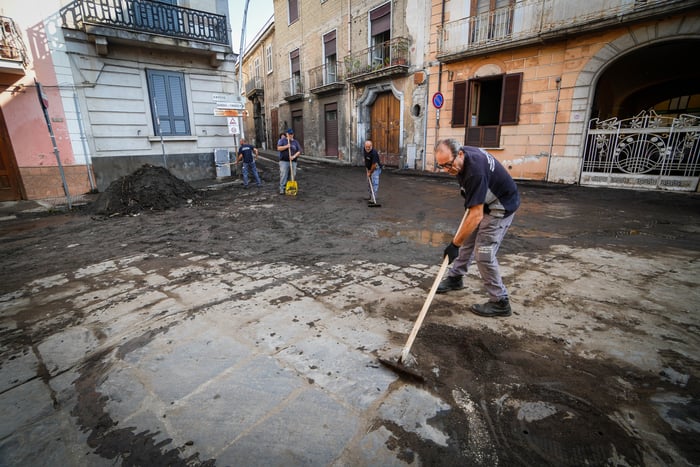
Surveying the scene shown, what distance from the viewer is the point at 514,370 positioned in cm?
238

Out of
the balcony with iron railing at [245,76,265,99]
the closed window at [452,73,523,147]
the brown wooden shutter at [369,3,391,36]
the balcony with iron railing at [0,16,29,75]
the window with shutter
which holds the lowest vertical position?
the closed window at [452,73,523,147]

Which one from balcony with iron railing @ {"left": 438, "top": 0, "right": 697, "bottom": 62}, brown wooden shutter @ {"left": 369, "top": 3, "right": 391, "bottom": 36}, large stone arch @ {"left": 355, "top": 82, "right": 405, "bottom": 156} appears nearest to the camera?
balcony with iron railing @ {"left": 438, "top": 0, "right": 697, "bottom": 62}

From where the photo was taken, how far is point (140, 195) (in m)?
8.16

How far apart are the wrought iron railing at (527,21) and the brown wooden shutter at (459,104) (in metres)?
1.26

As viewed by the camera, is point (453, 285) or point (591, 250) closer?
point (453, 285)

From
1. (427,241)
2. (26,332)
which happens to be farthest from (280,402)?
(427,241)

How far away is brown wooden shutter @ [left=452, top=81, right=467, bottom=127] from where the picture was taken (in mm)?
12797

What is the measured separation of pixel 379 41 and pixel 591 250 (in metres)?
15.1

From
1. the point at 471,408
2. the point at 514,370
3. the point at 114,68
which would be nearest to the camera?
A: the point at 471,408

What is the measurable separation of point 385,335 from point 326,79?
1935 centimetres

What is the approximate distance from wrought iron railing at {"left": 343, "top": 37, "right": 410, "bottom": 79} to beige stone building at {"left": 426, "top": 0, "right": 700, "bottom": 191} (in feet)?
5.15

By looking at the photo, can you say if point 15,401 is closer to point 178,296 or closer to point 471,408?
point 178,296

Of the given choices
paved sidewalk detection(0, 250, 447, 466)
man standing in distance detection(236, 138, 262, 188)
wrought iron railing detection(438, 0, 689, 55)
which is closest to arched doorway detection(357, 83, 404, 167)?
wrought iron railing detection(438, 0, 689, 55)

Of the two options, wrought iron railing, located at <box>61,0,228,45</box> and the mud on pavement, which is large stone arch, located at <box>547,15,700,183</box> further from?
wrought iron railing, located at <box>61,0,228,45</box>
